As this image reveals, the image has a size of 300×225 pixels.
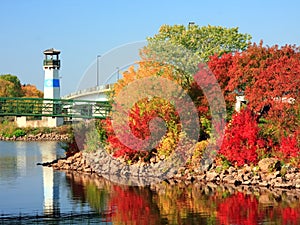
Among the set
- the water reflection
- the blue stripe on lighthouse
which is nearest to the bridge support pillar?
the blue stripe on lighthouse

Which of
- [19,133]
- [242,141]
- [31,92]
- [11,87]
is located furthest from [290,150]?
[31,92]

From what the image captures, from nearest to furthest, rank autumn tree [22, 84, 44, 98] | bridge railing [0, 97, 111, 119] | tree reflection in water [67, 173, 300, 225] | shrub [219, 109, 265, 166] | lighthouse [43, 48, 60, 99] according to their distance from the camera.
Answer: tree reflection in water [67, 173, 300, 225] < shrub [219, 109, 265, 166] < bridge railing [0, 97, 111, 119] < lighthouse [43, 48, 60, 99] < autumn tree [22, 84, 44, 98]

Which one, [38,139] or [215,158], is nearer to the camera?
[215,158]

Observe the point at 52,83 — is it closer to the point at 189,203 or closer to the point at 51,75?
the point at 51,75

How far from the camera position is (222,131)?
133 feet

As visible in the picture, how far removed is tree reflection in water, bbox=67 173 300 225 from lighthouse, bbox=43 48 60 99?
149 feet

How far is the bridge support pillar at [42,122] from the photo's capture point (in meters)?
91.0

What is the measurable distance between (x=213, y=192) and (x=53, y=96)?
50.7m

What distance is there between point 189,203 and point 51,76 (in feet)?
179

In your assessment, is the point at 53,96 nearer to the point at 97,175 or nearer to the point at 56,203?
the point at 97,175

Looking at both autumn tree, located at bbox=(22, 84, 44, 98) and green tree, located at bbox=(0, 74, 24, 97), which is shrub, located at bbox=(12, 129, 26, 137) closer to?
green tree, located at bbox=(0, 74, 24, 97)

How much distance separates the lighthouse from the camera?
82.2 meters

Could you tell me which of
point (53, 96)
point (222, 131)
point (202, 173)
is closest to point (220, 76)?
point (222, 131)

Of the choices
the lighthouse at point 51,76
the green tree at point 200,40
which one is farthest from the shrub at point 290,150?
the lighthouse at point 51,76
